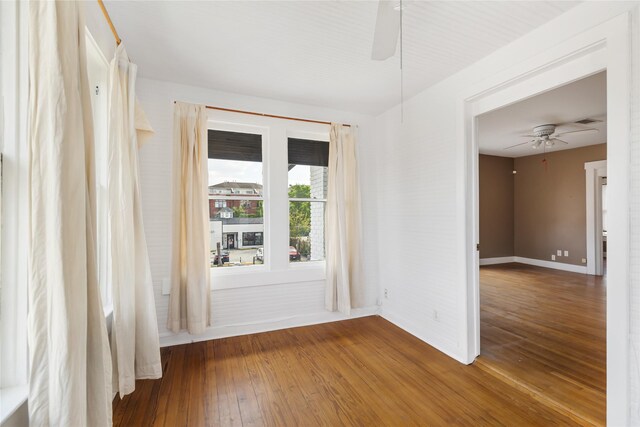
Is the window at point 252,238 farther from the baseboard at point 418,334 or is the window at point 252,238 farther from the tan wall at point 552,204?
the tan wall at point 552,204

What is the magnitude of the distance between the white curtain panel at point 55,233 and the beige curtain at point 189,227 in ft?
5.63

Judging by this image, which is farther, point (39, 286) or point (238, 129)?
point (238, 129)

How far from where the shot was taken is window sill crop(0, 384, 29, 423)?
925 millimetres

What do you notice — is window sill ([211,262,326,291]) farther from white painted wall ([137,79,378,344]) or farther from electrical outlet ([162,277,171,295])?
electrical outlet ([162,277,171,295])

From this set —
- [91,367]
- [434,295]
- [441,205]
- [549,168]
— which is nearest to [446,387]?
[434,295]

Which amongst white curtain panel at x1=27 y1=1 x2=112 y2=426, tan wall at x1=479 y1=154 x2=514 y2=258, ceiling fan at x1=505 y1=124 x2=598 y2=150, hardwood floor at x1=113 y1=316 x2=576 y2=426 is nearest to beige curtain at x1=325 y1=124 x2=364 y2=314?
hardwood floor at x1=113 y1=316 x2=576 y2=426

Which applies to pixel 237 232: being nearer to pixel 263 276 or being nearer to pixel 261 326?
pixel 263 276

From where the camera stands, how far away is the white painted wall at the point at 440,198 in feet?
5.08

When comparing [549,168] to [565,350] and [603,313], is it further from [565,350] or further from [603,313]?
[565,350]

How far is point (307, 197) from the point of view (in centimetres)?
352

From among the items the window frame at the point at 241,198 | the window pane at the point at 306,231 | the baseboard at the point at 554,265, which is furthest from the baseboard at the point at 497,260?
the window frame at the point at 241,198

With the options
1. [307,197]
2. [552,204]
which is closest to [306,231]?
[307,197]

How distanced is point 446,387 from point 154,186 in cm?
309

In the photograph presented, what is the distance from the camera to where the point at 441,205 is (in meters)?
2.75
